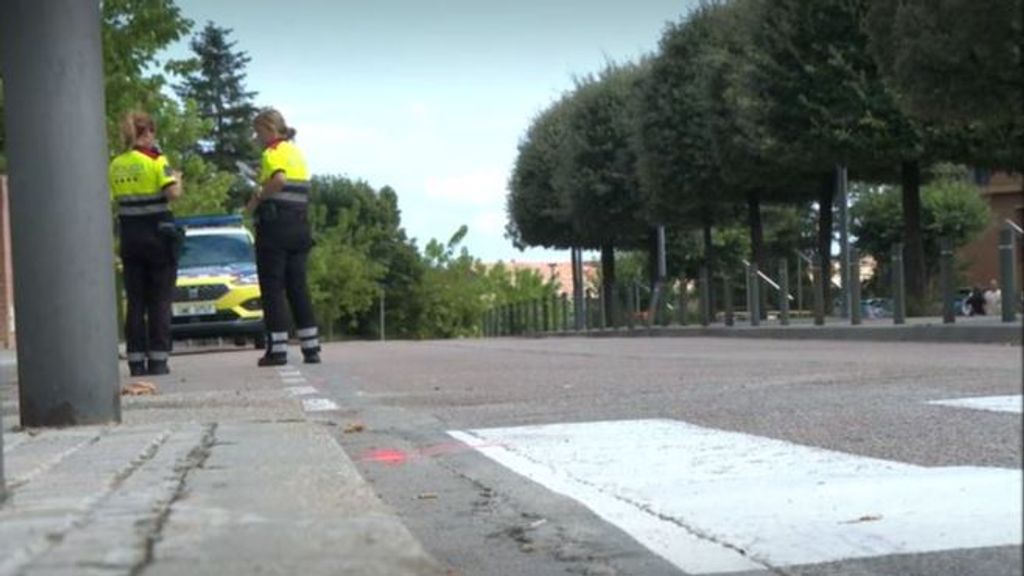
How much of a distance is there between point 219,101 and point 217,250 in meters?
25.5

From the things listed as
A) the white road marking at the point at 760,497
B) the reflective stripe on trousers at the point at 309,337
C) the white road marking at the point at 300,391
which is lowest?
the white road marking at the point at 760,497

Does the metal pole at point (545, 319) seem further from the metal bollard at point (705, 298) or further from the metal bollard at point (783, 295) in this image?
the metal bollard at point (783, 295)

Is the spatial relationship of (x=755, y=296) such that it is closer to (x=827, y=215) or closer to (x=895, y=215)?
(x=827, y=215)

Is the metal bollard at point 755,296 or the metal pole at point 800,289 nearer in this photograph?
the metal bollard at point 755,296

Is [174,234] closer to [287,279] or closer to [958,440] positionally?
[287,279]

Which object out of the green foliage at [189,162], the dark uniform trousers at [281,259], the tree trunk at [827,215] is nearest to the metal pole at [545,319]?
the green foliage at [189,162]

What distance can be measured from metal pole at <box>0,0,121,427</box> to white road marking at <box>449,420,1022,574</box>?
1766 mm

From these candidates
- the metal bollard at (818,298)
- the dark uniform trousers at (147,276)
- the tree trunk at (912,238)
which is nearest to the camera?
the dark uniform trousers at (147,276)

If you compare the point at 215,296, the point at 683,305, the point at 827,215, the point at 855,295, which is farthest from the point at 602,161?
the point at 215,296

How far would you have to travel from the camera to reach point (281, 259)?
10.2 m

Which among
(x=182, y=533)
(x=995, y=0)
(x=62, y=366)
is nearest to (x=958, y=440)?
(x=182, y=533)

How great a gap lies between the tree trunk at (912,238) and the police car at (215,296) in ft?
37.3

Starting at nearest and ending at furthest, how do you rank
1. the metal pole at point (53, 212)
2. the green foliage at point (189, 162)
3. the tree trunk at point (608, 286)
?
the metal pole at point (53, 212) < the green foliage at point (189, 162) < the tree trunk at point (608, 286)

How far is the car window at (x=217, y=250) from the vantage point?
1938 centimetres
